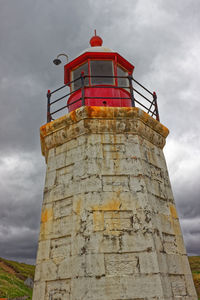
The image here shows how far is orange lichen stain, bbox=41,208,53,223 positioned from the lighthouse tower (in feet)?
0.09

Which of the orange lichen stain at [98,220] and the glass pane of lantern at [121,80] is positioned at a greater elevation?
the glass pane of lantern at [121,80]

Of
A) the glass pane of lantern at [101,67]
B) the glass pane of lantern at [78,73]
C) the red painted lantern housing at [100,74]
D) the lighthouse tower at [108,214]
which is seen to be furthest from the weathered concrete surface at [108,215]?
the glass pane of lantern at [101,67]

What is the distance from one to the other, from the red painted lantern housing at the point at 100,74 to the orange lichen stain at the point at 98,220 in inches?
144

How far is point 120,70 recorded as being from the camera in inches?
375

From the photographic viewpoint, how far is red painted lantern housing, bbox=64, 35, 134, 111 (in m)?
8.26

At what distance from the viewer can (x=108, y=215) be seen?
5836mm

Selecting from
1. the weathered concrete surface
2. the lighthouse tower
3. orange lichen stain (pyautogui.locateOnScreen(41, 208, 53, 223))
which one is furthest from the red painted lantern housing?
orange lichen stain (pyautogui.locateOnScreen(41, 208, 53, 223))

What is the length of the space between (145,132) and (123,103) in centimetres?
156

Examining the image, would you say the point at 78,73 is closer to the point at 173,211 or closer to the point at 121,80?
the point at 121,80

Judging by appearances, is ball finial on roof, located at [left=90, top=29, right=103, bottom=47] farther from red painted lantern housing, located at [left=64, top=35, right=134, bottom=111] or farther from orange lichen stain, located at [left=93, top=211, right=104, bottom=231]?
orange lichen stain, located at [left=93, top=211, right=104, bottom=231]

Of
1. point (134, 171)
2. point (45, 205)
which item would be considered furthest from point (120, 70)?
point (45, 205)

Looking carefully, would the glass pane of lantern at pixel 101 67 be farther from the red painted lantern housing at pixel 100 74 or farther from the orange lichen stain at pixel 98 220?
the orange lichen stain at pixel 98 220

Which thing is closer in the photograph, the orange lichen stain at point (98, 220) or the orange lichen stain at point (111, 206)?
the orange lichen stain at point (98, 220)

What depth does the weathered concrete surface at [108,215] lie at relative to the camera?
17.4ft
